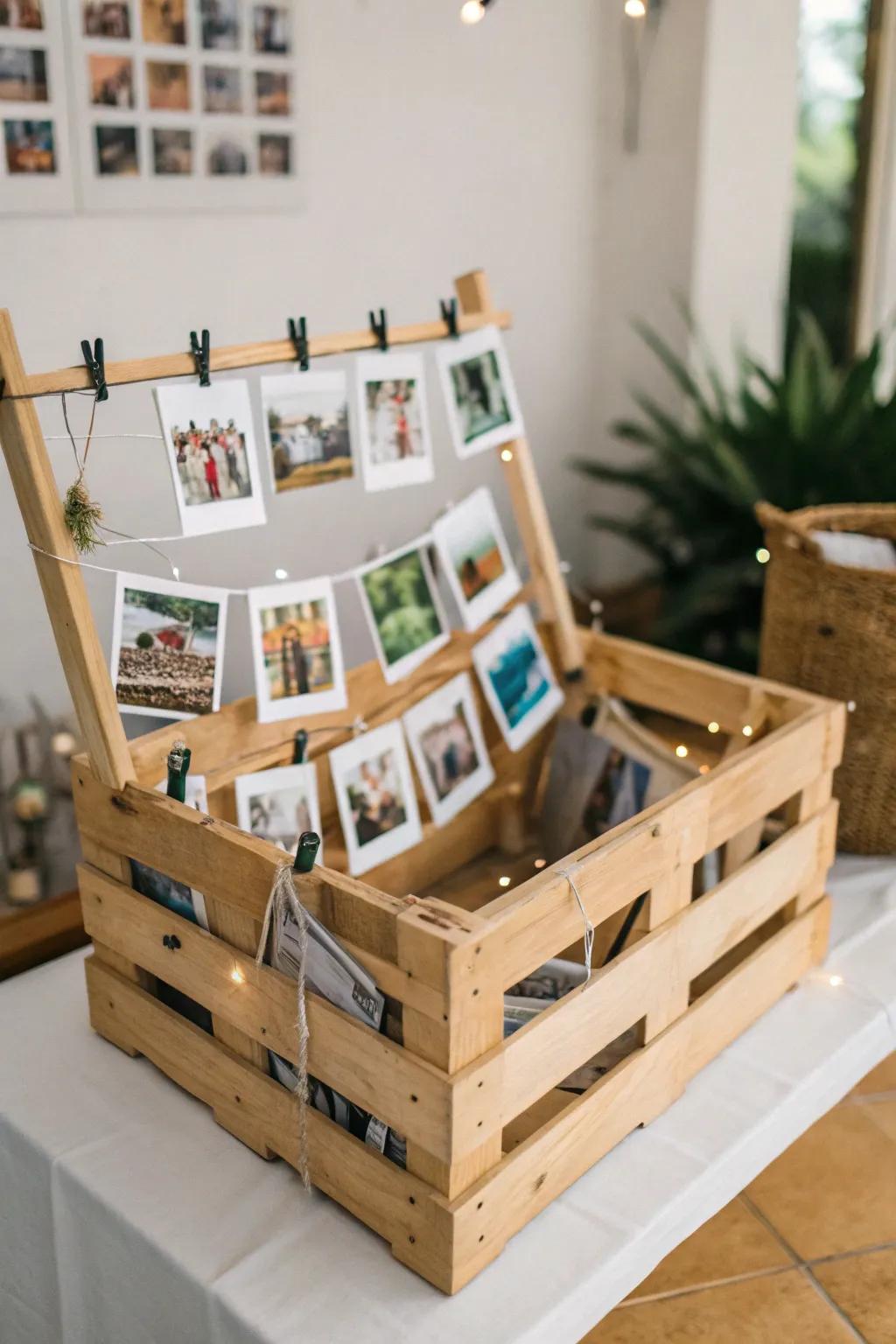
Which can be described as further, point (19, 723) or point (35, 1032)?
point (19, 723)

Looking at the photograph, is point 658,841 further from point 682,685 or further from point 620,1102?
point 682,685

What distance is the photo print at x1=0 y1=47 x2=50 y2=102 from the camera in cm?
148

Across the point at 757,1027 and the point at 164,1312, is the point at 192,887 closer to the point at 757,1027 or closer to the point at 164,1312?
the point at 164,1312

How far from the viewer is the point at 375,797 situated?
1543mm

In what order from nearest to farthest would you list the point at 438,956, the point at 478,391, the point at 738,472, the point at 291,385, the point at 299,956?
the point at 438,956
the point at 299,956
the point at 291,385
the point at 478,391
the point at 738,472

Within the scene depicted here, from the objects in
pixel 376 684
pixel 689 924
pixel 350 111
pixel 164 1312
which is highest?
pixel 350 111

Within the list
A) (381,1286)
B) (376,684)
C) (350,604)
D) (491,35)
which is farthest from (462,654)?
(491,35)

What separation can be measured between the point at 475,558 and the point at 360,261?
66 centimetres

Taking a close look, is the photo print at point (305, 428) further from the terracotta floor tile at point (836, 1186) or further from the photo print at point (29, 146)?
the terracotta floor tile at point (836, 1186)

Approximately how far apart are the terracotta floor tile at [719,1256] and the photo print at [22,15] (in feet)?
5.30

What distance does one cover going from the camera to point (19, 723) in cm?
169

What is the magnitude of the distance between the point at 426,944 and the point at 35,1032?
2.01 ft

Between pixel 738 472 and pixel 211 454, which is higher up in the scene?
pixel 211 454

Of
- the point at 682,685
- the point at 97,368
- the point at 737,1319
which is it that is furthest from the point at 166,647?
the point at 737,1319
